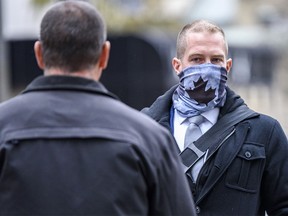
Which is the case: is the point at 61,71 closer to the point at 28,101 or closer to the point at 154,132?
the point at 28,101

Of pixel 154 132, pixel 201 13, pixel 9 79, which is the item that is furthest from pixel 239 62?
pixel 154 132

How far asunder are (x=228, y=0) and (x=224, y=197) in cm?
4094

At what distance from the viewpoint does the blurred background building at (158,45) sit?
18.2 meters

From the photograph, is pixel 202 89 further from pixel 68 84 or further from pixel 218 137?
pixel 68 84

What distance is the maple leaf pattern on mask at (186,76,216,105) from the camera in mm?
5281

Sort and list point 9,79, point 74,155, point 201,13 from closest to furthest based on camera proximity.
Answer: point 74,155 < point 9,79 < point 201,13

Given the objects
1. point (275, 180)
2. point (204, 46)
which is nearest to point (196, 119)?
point (204, 46)

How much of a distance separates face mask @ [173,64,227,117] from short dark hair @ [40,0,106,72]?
1414 mm

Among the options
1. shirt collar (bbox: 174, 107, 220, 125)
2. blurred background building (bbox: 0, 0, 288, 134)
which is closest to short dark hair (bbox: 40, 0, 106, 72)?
shirt collar (bbox: 174, 107, 220, 125)

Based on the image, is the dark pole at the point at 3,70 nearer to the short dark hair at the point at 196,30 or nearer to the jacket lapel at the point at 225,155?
the short dark hair at the point at 196,30

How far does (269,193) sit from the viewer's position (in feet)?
16.8

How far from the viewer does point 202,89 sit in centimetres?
530

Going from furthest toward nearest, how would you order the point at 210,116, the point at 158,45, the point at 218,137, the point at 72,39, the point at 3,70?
the point at 158,45 < the point at 3,70 < the point at 210,116 < the point at 218,137 < the point at 72,39

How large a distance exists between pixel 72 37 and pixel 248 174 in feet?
5.11
